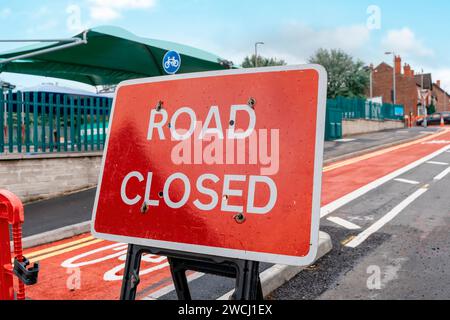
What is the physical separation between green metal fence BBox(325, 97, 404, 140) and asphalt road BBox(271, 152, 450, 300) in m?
14.2

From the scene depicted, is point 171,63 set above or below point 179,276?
above

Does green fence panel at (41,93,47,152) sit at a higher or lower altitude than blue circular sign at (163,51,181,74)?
lower

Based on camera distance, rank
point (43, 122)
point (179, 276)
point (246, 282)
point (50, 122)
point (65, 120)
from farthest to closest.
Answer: point (65, 120), point (50, 122), point (43, 122), point (179, 276), point (246, 282)

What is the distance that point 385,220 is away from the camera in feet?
20.4

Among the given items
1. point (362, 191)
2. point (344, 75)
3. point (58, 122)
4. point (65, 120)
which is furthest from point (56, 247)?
point (344, 75)

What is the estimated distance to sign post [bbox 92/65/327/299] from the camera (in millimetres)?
1709

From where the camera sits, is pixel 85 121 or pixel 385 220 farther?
pixel 85 121

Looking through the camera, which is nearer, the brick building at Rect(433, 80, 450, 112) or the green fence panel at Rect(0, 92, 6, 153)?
the green fence panel at Rect(0, 92, 6, 153)

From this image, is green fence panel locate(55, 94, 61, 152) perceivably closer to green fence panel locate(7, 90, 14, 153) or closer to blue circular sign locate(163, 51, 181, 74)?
green fence panel locate(7, 90, 14, 153)

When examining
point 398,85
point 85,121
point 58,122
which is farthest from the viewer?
point 398,85

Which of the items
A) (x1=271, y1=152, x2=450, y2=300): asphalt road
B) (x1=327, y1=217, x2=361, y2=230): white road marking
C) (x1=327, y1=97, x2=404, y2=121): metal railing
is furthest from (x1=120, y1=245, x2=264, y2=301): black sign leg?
(x1=327, y1=97, x2=404, y2=121): metal railing

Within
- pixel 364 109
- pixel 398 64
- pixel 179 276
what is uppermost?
pixel 398 64

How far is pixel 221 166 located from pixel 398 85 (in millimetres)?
68966

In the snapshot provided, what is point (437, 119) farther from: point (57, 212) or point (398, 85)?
point (57, 212)
